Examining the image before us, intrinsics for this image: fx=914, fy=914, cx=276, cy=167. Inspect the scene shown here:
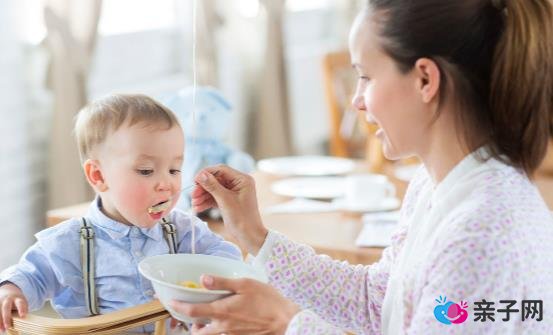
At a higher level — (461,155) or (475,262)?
(461,155)

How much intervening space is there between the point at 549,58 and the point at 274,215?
1218 millimetres

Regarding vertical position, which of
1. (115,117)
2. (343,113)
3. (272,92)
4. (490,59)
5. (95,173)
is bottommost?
(343,113)

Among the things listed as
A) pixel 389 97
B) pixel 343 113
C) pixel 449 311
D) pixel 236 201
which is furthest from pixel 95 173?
pixel 343 113

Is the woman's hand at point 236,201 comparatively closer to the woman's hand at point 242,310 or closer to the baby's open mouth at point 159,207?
the baby's open mouth at point 159,207

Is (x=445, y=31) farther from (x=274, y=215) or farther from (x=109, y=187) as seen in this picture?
(x=274, y=215)

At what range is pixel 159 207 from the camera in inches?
64.0

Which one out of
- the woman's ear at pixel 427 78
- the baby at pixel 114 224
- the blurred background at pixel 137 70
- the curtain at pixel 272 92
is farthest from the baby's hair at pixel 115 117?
the curtain at pixel 272 92

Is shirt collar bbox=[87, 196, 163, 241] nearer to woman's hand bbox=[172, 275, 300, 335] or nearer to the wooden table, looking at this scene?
the wooden table

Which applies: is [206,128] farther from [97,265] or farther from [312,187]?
[97,265]

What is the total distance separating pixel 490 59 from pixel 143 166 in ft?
2.10

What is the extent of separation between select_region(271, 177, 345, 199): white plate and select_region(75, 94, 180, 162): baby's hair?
1010 millimetres

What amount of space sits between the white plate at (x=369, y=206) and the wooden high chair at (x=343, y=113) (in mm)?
620

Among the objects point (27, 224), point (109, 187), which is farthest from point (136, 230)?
point (27, 224)

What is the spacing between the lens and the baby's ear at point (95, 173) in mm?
1649
